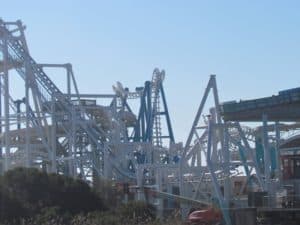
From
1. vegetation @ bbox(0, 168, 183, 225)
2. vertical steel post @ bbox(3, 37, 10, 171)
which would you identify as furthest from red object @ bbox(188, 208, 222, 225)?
vertical steel post @ bbox(3, 37, 10, 171)

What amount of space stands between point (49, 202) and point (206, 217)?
8.76 metres

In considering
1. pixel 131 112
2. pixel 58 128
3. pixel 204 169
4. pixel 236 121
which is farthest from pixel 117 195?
pixel 131 112

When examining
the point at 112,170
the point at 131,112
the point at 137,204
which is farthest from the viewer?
the point at 131,112

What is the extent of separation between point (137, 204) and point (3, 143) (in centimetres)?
3065

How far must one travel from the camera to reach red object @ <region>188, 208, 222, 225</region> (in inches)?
1347

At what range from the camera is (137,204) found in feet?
132

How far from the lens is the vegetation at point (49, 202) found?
1393 inches

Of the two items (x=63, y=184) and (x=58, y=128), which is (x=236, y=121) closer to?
(x=63, y=184)

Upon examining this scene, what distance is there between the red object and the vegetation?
1.88 meters

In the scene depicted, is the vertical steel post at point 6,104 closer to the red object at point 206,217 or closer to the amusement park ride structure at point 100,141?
the amusement park ride structure at point 100,141

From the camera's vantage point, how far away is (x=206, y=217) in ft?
116

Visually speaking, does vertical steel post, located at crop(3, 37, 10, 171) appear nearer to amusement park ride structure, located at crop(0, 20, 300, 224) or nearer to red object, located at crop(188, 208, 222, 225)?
amusement park ride structure, located at crop(0, 20, 300, 224)

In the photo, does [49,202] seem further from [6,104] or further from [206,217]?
[6,104]

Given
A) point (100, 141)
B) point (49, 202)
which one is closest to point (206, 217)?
point (49, 202)
